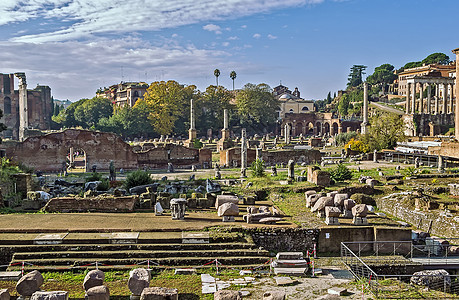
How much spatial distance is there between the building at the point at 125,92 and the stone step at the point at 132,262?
6925 centimetres

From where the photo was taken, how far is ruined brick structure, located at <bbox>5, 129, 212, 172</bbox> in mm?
38594

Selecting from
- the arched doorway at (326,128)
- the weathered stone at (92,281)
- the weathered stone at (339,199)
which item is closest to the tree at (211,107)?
the arched doorway at (326,128)

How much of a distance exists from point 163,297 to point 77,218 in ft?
25.1

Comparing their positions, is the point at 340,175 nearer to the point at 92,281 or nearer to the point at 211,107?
the point at 92,281

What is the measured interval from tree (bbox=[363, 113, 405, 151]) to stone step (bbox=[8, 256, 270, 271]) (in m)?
34.4

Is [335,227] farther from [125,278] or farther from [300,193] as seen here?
[300,193]

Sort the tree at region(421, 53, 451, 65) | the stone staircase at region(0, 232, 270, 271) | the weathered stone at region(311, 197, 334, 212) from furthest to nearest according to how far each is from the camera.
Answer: the tree at region(421, 53, 451, 65)
the weathered stone at region(311, 197, 334, 212)
the stone staircase at region(0, 232, 270, 271)

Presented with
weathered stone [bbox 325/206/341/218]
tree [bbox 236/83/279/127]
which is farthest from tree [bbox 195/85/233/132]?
weathered stone [bbox 325/206/341/218]

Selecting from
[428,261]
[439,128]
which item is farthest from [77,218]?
[439,128]

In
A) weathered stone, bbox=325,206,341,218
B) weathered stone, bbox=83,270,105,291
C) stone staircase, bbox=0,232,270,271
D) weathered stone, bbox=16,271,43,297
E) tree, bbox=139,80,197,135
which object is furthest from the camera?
tree, bbox=139,80,197,135

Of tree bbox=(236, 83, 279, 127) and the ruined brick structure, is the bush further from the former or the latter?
tree bbox=(236, 83, 279, 127)

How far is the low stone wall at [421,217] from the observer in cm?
1617

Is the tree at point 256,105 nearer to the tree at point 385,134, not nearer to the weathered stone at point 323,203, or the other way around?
the tree at point 385,134

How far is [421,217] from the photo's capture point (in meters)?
17.6
